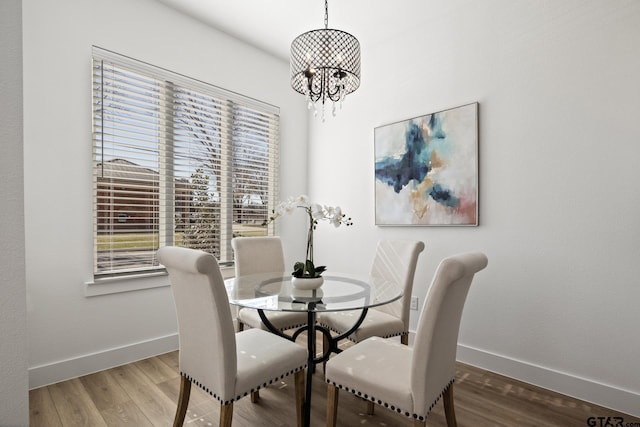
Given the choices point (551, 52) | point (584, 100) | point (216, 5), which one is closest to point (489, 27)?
point (551, 52)

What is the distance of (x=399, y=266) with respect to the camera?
246 centimetres

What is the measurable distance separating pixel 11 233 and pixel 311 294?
1302 mm

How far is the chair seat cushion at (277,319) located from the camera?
2305 mm

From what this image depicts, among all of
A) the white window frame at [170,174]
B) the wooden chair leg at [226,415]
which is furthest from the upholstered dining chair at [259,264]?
the wooden chair leg at [226,415]

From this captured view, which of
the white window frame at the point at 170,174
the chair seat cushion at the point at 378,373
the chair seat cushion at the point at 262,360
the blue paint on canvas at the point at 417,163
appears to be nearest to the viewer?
the chair seat cushion at the point at 378,373

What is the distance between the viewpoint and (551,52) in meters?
2.28

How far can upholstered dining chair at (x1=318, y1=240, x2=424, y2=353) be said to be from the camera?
2.20 metres

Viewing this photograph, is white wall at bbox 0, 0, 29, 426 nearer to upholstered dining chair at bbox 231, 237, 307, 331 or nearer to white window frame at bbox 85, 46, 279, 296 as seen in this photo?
upholstered dining chair at bbox 231, 237, 307, 331

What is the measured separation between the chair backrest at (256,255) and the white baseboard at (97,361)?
0.92 meters

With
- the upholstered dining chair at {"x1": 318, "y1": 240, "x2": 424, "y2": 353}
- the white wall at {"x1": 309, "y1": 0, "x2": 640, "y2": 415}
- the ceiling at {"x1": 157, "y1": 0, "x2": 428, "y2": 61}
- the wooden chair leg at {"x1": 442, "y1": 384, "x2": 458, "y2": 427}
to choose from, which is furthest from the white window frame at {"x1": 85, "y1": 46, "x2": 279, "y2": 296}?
the wooden chair leg at {"x1": 442, "y1": 384, "x2": 458, "y2": 427}

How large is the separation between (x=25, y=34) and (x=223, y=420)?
2606 millimetres

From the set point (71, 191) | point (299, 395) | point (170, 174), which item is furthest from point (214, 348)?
point (170, 174)

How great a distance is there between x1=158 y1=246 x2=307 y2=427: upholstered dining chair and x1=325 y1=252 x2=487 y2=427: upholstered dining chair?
10.5 inches

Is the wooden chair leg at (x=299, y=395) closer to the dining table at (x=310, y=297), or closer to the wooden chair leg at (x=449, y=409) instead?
the dining table at (x=310, y=297)
